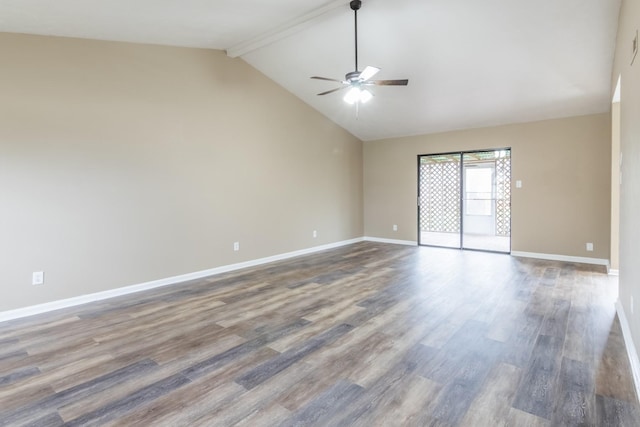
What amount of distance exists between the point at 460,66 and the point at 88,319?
5.25 meters

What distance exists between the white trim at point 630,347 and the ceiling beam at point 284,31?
382 cm

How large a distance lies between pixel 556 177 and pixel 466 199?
160 cm

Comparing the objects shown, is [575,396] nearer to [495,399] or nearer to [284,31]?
[495,399]

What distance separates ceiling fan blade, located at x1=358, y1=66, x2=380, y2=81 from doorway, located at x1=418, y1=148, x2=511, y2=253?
388cm

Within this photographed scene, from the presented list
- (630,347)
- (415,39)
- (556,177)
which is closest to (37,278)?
(415,39)

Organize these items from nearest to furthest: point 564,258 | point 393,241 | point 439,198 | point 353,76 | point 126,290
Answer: point 353,76, point 126,290, point 564,258, point 439,198, point 393,241

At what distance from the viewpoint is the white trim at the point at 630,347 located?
2054mm

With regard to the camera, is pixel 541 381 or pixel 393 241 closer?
pixel 541 381

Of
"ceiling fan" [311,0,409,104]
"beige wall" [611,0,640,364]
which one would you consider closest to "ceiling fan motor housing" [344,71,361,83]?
"ceiling fan" [311,0,409,104]

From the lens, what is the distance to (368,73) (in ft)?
10.9

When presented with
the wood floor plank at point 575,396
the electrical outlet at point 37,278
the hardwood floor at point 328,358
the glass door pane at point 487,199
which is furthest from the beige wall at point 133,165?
the wood floor plank at point 575,396

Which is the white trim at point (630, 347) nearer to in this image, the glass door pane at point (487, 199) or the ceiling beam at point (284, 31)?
the glass door pane at point (487, 199)

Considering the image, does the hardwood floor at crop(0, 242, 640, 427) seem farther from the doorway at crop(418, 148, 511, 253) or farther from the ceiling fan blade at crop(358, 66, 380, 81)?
the doorway at crop(418, 148, 511, 253)

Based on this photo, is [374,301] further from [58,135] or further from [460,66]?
[58,135]
